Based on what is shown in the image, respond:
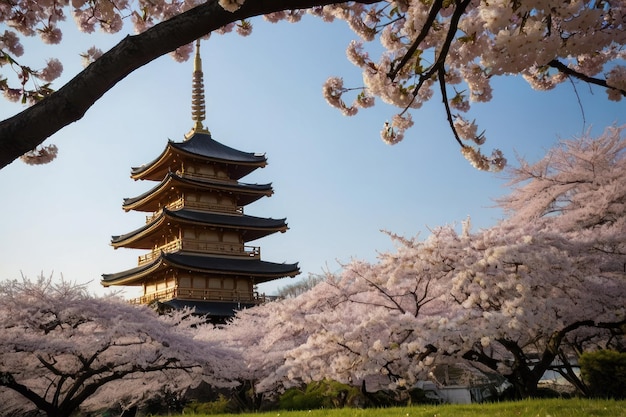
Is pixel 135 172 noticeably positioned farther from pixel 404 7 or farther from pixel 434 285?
pixel 404 7

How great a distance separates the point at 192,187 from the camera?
27156 millimetres

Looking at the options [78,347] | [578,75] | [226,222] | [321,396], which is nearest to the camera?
[578,75]

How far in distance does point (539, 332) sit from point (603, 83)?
23.2 feet

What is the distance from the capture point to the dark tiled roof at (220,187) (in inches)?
1040

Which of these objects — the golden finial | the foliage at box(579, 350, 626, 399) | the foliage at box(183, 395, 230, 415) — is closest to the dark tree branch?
the foliage at box(579, 350, 626, 399)

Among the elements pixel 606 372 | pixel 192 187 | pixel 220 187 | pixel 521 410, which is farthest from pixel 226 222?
pixel 521 410

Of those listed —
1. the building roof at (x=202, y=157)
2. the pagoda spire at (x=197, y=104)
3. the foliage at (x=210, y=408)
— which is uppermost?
the pagoda spire at (x=197, y=104)

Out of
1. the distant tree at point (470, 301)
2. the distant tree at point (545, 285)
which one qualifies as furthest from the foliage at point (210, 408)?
the distant tree at point (545, 285)

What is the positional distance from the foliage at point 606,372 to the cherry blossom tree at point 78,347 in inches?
315

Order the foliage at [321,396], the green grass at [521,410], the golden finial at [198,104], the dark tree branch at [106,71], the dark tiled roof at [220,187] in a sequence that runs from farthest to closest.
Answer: the golden finial at [198,104] < the dark tiled roof at [220,187] < the foliage at [321,396] < the green grass at [521,410] < the dark tree branch at [106,71]

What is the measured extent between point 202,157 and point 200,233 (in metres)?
4.04

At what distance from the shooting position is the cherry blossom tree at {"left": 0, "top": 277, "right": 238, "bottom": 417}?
10.9m

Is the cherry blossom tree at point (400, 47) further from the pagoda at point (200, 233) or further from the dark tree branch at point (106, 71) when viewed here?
the pagoda at point (200, 233)

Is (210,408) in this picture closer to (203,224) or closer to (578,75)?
(203,224)
